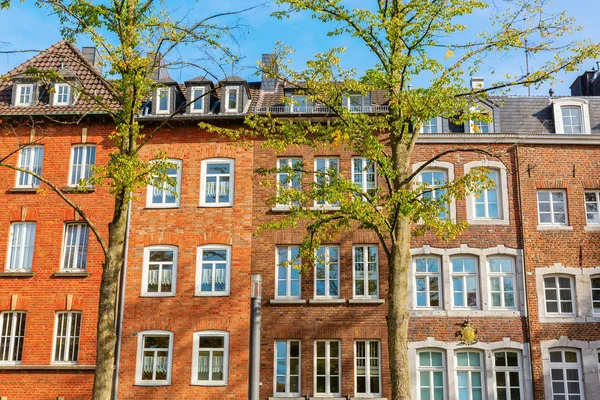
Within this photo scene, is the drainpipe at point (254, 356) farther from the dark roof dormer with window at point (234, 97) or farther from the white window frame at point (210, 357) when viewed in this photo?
the dark roof dormer with window at point (234, 97)

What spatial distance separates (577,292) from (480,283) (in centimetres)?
301

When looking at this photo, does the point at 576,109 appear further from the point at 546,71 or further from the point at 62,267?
the point at 62,267

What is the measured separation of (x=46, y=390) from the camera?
821 inches

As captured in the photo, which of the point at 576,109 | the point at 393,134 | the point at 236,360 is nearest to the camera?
the point at 393,134

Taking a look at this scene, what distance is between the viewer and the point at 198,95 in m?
23.5

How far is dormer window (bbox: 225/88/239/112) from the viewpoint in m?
23.2

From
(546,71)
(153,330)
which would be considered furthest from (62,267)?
(546,71)

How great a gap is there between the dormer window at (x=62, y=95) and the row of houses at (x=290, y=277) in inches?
32.0

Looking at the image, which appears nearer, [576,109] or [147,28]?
[147,28]

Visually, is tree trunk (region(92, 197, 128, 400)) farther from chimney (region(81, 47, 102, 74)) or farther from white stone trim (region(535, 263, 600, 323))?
chimney (region(81, 47, 102, 74))

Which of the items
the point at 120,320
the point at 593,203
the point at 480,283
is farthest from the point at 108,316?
the point at 593,203

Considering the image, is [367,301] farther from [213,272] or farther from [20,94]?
[20,94]

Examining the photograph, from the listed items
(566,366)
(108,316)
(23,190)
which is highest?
(23,190)

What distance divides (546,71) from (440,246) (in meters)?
7.92
